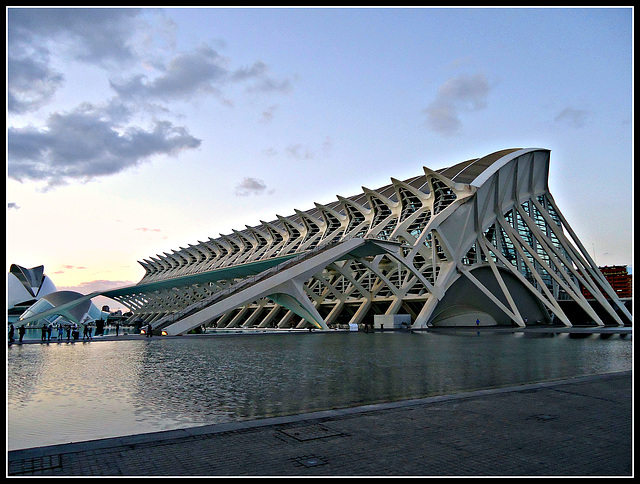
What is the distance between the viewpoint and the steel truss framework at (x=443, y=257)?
123 feet

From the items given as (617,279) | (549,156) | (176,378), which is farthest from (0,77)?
(617,279)

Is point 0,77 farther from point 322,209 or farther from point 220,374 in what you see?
point 322,209

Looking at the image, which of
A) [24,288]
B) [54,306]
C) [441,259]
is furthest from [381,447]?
[24,288]

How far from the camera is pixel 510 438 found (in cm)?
564

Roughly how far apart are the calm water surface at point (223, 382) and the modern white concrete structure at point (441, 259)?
14.4m

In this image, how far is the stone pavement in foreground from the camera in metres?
4.55

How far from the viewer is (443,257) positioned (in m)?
44.2

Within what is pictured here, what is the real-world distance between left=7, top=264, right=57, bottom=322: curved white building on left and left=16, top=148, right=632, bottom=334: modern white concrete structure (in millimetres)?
31703

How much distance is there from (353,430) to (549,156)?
4864cm

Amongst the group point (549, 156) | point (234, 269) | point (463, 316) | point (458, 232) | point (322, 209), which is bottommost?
point (463, 316)

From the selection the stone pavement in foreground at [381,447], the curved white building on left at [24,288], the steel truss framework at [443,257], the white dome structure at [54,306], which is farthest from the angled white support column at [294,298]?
the curved white building on left at [24,288]

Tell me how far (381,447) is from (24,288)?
85722mm

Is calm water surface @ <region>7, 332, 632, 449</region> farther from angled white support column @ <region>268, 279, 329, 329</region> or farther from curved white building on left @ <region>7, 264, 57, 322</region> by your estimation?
curved white building on left @ <region>7, 264, 57, 322</region>

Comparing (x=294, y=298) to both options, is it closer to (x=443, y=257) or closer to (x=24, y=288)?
(x=443, y=257)
